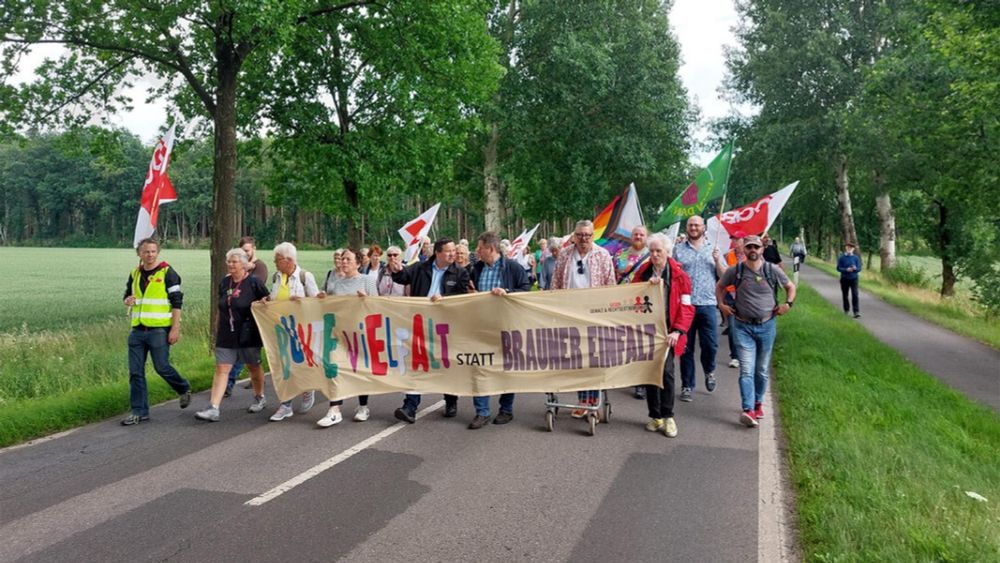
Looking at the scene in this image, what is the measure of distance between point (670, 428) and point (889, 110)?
49.2ft

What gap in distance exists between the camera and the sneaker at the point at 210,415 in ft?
24.3

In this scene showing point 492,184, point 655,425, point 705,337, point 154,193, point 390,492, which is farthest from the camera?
point 492,184

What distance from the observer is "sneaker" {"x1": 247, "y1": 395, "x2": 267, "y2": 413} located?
792cm

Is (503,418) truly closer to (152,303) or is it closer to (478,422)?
(478,422)

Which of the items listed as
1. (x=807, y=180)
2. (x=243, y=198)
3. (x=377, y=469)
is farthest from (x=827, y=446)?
(x=243, y=198)

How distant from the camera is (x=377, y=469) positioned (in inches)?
223

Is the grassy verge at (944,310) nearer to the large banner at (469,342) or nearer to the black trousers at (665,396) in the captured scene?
the black trousers at (665,396)

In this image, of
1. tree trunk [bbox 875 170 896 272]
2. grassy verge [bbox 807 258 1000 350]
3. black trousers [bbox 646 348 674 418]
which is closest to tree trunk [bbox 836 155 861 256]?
tree trunk [bbox 875 170 896 272]

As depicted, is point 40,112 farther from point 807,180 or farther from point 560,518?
point 807,180

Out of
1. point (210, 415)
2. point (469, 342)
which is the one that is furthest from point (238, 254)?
point (469, 342)

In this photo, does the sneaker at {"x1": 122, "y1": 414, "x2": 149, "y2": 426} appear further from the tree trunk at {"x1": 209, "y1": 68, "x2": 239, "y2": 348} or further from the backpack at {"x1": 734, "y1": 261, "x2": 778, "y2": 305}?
the backpack at {"x1": 734, "y1": 261, "x2": 778, "y2": 305}

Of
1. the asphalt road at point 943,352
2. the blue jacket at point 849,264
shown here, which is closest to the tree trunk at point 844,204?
the asphalt road at point 943,352

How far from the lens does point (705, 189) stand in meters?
11.2

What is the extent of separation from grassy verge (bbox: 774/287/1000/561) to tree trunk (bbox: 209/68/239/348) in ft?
30.8
